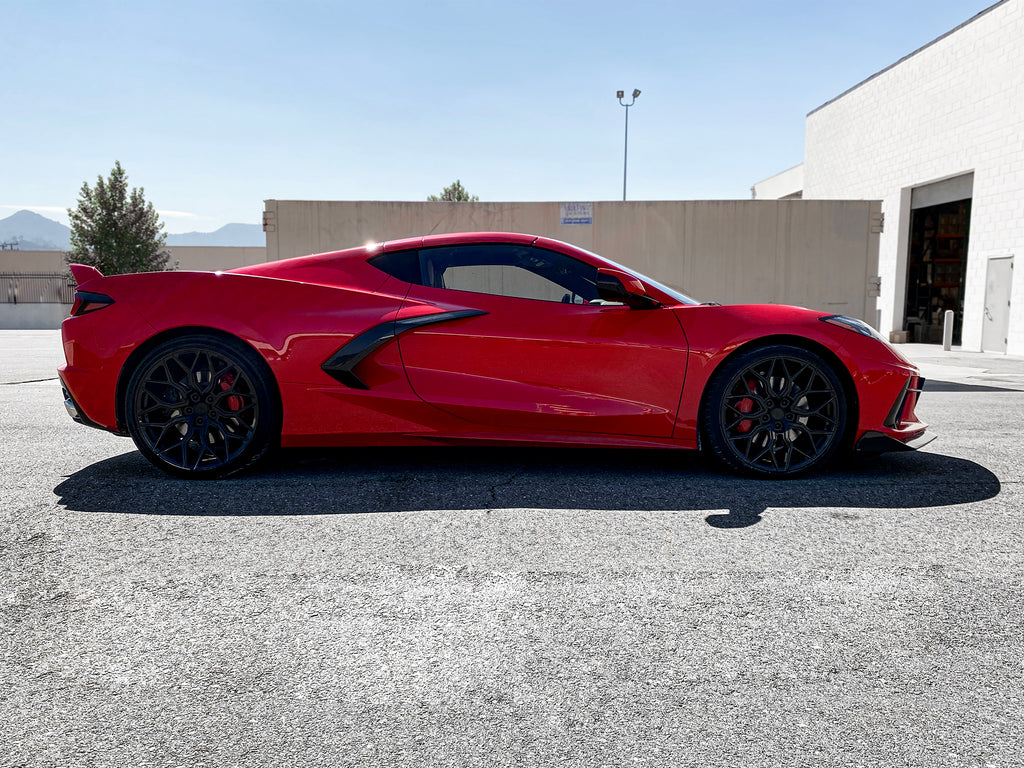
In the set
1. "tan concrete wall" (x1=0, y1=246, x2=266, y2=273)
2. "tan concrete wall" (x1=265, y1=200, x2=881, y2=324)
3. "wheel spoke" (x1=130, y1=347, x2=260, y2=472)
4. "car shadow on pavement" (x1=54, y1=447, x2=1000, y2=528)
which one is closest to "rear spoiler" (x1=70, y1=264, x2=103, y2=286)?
"wheel spoke" (x1=130, y1=347, x2=260, y2=472)

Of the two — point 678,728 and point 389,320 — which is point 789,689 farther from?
point 389,320

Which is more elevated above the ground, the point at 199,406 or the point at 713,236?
the point at 713,236

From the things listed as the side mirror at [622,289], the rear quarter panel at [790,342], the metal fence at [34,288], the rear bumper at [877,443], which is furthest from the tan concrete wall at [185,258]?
the rear bumper at [877,443]

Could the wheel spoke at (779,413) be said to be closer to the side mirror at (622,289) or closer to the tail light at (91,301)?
the side mirror at (622,289)

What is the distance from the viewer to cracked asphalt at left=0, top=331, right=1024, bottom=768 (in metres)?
1.58

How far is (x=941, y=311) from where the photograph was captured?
23.5 m

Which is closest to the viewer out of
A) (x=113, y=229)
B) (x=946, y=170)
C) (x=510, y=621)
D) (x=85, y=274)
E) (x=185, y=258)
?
(x=510, y=621)

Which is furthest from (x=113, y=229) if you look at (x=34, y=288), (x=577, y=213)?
(x=577, y=213)

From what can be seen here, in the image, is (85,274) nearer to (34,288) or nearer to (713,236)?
(713,236)

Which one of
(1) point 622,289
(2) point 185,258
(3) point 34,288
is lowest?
(1) point 622,289

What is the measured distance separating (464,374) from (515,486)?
2.01 ft

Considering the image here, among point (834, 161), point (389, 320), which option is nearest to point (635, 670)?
point (389, 320)

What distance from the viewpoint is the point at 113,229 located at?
37.4 m

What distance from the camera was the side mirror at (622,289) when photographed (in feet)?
12.1
